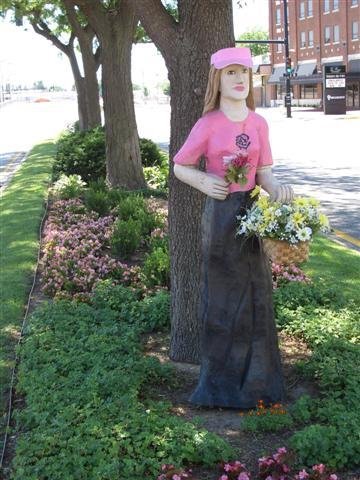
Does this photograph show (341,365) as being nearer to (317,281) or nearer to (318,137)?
(317,281)

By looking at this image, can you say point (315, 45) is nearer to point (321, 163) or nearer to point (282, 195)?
point (321, 163)

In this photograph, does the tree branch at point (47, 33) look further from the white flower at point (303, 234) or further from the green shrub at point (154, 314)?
the white flower at point (303, 234)

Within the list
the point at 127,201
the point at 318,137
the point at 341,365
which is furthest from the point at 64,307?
the point at 318,137

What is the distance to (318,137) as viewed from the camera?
27781mm

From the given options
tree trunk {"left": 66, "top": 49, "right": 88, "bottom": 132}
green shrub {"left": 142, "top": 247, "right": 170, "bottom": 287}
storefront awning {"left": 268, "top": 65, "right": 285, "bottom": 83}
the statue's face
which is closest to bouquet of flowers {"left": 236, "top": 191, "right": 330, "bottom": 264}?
the statue's face

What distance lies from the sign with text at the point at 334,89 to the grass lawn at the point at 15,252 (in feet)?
97.4

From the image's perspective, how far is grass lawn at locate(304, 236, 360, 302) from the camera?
7000mm

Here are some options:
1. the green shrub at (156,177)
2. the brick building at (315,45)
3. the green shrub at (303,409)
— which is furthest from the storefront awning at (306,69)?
the green shrub at (303,409)

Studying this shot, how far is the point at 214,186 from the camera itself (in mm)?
4000

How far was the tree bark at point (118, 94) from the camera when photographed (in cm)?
1308

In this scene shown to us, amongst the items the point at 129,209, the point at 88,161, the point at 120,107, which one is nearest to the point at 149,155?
the point at 88,161

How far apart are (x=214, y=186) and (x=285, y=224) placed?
468 mm

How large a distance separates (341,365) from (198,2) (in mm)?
2555

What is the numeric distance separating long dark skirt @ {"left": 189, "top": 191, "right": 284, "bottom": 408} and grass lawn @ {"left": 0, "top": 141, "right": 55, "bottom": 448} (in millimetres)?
1368
